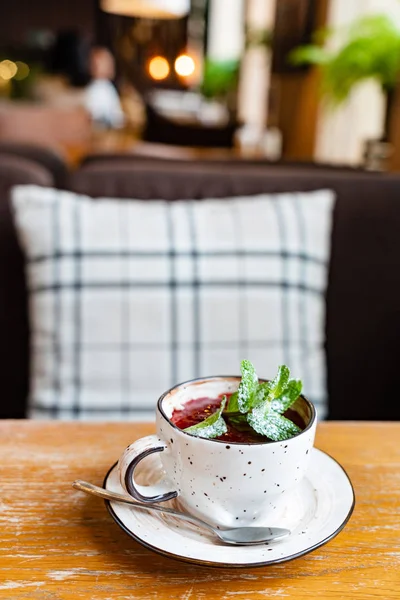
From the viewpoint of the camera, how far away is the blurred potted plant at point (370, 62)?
6.34 ft

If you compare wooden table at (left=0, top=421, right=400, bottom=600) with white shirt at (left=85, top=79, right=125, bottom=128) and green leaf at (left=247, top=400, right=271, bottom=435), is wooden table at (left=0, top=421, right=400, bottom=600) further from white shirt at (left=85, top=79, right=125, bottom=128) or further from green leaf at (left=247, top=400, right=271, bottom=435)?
white shirt at (left=85, top=79, right=125, bottom=128)

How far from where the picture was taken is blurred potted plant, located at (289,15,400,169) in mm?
1934

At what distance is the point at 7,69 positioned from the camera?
9.55 m

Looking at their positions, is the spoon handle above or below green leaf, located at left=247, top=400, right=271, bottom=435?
below

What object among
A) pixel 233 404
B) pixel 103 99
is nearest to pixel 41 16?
pixel 103 99

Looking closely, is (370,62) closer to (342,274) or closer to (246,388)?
(342,274)

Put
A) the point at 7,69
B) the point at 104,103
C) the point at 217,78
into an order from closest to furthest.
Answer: the point at 217,78
the point at 104,103
the point at 7,69

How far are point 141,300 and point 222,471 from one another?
62cm

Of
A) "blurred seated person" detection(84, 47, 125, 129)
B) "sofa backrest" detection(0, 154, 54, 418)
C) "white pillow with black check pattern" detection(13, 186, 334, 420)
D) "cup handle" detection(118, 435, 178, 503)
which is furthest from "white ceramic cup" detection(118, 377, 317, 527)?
"blurred seated person" detection(84, 47, 125, 129)

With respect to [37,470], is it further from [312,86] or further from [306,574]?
[312,86]

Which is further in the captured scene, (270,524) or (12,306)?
(12,306)

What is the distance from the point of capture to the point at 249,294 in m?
1.13

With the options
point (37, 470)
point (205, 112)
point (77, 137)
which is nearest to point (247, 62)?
point (205, 112)

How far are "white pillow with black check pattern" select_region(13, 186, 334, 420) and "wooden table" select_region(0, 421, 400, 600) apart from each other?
39 centimetres
